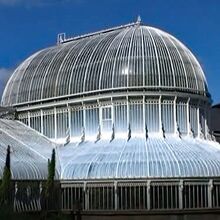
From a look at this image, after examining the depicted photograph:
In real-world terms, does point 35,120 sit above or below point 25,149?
above

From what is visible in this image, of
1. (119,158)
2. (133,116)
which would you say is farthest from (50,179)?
(133,116)

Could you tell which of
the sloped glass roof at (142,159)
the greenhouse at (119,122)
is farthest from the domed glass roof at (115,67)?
the sloped glass roof at (142,159)

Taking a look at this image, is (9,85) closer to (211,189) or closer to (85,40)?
(85,40)

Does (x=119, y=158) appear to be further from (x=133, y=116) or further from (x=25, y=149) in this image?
(x=25, y=149)

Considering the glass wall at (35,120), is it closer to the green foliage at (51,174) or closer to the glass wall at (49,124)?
the glass wall at (49,124)

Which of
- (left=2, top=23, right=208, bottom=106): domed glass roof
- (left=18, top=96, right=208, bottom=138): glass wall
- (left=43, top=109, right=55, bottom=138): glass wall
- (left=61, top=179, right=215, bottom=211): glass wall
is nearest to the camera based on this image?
(left=61, top=179, right=215, bottom=211): glass wall

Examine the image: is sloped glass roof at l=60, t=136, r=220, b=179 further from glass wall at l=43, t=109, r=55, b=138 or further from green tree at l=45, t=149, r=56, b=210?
glass wall at l=43, t=109, r=55, b=138

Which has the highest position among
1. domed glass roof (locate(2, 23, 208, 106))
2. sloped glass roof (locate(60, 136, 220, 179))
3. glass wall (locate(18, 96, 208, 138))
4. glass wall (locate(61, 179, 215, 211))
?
domed glass roof (locate(2, 23, 208, 106))

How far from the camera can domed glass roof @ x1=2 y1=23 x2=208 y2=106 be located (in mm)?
54031

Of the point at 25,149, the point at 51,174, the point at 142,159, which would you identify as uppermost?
the point at 25,149

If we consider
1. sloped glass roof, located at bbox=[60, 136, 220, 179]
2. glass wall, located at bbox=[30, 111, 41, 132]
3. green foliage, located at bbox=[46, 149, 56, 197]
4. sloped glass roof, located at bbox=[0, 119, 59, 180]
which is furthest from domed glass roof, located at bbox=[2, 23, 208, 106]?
green foliage, located at bbox=[46, 149, 56, 197]

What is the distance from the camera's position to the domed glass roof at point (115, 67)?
54.0 metres

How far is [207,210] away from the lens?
46469 mm

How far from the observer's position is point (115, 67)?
54562 mm
